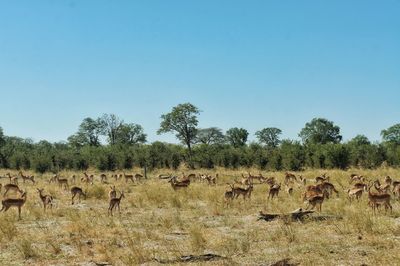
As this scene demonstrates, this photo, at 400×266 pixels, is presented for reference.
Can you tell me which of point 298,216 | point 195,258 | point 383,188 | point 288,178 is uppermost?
point 288,178

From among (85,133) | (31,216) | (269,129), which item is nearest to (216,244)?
(31,216)

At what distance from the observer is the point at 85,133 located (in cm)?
11294

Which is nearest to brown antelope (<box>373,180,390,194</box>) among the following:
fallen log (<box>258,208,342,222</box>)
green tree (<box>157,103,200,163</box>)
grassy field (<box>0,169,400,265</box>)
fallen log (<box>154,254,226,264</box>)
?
grassy field (<box>0,169,400,265</box>)

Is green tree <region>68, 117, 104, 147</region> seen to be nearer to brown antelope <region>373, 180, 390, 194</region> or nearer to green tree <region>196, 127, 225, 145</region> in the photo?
green tree <region>196, 127, 225, 145</region>

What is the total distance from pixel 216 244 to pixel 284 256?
2.00 metres

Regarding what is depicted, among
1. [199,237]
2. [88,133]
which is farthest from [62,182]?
[88,133]

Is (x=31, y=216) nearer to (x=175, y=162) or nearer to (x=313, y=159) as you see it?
(x=313, y=159)

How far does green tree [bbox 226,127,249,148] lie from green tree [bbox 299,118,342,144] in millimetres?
14600

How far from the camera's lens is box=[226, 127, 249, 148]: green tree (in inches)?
4838

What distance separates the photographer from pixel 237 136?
123 meters

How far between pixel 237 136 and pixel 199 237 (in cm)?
11095

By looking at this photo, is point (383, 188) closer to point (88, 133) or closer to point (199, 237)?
point (199, 237)

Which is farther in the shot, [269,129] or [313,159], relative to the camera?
[269,129]

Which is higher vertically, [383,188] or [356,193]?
[383,188]
